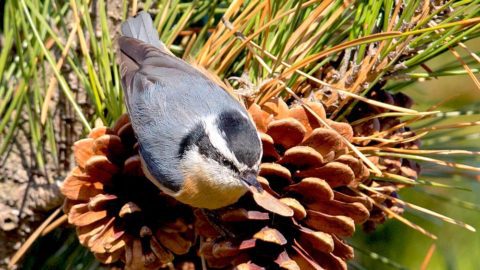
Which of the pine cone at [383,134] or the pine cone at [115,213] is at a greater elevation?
the pine cone at [383,134]

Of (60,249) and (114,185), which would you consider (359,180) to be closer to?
(114,185)

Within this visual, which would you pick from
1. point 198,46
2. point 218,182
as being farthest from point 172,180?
point 198,46

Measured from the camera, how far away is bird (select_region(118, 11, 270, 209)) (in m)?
1.02

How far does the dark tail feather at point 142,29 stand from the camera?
3.72 feet

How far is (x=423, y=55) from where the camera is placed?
2.96 ft

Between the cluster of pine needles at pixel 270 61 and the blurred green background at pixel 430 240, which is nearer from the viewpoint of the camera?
the cluster of pine needles at pixel 270 61

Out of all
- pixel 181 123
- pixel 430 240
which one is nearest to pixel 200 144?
pixel 181 123

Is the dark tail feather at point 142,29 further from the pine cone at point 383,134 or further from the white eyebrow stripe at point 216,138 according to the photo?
the pine cone at point 383,134

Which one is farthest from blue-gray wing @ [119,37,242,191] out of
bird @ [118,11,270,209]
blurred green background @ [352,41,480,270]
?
blurred green background @ [352,41,480,270]

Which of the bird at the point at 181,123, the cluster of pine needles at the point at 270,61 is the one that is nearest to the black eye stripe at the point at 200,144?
the bird at the point at 181,123

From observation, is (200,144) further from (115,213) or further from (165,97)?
(115,213)

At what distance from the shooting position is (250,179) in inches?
36.4

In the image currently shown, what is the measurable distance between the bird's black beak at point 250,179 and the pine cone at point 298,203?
11mm

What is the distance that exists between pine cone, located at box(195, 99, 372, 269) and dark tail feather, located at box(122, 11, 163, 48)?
12.3 inches
